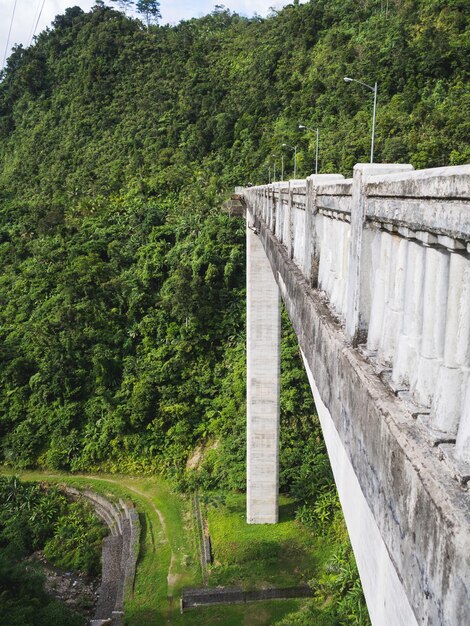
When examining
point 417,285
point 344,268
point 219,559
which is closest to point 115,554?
point 219,559

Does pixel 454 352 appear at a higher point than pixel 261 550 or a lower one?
higher

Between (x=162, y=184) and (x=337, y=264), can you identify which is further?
(x=162, y=184)

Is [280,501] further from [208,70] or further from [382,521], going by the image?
[208,70]

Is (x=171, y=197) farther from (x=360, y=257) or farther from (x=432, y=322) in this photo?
(x=432, y=322)

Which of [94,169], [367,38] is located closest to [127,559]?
[94,169]

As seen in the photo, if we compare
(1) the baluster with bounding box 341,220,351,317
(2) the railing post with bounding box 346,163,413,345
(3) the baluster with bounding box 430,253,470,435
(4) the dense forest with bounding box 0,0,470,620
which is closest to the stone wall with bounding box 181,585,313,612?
(4) the dense forest with bounding box 0,0,470,620
